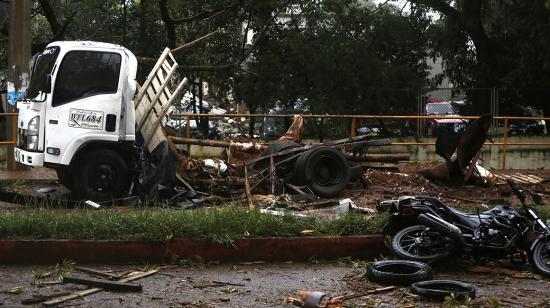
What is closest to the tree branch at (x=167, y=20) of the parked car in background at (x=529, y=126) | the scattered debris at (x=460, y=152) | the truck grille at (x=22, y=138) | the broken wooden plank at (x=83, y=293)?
the truck grille at (x=22, y=138)

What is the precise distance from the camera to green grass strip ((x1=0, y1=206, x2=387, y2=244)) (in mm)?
6941

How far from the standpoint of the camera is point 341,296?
224 inches

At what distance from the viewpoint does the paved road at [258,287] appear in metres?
5.55

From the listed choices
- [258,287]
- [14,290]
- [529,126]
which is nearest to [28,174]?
[14,290]

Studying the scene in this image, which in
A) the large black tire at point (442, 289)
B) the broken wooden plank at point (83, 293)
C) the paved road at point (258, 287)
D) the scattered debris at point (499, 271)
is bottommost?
the paved road at point (258, 287)

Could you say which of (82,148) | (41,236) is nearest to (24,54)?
(82,148)

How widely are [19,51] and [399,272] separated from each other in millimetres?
10065

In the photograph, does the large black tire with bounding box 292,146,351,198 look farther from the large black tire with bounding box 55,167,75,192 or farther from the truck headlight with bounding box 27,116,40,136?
the truck headlight with bounding box 27,116,40,136

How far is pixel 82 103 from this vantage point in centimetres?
986

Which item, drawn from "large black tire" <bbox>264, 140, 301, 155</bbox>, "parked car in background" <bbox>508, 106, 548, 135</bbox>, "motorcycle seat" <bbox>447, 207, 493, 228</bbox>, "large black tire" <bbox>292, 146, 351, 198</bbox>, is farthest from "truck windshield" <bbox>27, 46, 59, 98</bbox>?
"parked car in background" <bbox>508, 106, 548, 135</bbox>

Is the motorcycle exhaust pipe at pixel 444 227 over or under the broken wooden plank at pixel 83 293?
over

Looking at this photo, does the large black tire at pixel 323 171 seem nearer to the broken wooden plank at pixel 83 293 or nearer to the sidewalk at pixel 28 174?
the broken wooden plank at pixel 83 293

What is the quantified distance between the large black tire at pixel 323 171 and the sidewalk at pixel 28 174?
5.36 m

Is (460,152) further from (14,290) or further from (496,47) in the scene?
(496,47)
